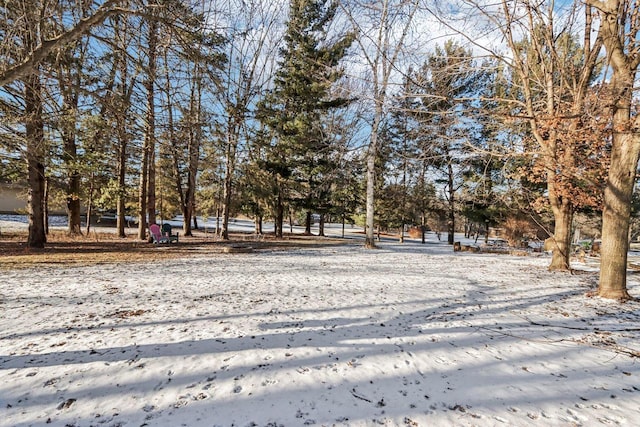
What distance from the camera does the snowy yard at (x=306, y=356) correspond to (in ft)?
7.43

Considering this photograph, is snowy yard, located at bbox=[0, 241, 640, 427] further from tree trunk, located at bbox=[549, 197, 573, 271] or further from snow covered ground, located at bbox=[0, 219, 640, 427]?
tree trunk, located at bbox=[549, 197, 573, 271]

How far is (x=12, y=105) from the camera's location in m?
7.62

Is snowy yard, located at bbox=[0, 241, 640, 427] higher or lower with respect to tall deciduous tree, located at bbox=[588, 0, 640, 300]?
lower

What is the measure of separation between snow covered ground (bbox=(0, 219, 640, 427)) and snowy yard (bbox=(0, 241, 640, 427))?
2 centimetres

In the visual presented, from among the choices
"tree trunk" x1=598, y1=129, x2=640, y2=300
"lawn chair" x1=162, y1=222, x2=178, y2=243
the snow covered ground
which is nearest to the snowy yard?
the snow covered ground

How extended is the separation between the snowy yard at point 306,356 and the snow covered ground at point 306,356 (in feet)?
0.05

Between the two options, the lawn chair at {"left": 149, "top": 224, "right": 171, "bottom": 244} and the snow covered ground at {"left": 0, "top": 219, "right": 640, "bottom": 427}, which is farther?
the lawn chair at {"left": 149, "top": 224, "right": 171, "bottom": 244}

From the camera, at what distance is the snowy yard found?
7.43ft

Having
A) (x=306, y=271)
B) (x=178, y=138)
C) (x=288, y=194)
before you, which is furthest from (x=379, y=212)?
(x=178, y=138)

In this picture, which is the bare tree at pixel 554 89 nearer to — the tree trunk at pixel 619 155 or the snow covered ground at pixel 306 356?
the tree trunk at pixel 619 155

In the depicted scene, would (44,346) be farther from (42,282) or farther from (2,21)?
(2,21)

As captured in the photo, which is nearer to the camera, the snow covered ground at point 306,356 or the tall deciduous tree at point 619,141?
the snow covered ground at point 306,356

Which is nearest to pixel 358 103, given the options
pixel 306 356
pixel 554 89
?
pixel 554 89

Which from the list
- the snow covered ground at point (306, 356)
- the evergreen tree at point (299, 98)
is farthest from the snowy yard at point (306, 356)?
the evergreen tree at point (299, 98)
